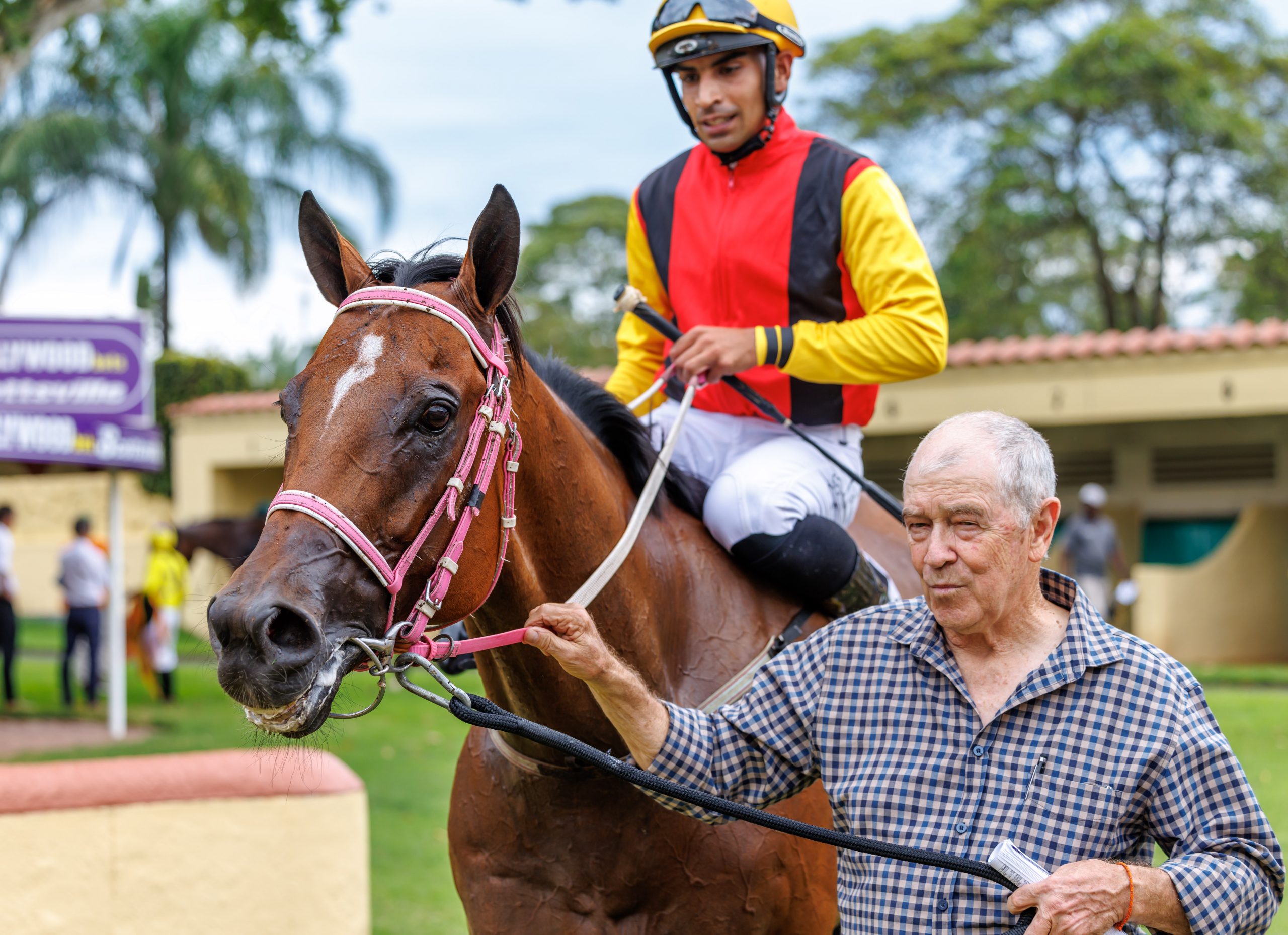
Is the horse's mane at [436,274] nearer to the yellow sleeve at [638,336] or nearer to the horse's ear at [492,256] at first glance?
the horse's ear at [492,256]

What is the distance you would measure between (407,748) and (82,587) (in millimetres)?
4271

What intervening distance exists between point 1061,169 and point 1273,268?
401 centimetres

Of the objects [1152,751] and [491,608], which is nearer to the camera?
[1152,751]

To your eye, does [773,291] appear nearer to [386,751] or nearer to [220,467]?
[386,751]

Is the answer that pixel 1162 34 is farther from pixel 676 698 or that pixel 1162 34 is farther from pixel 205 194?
pixel 676 698

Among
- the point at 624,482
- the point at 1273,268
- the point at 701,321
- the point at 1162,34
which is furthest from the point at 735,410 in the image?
the point at 1273,268

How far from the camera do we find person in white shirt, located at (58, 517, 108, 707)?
38.9 ft

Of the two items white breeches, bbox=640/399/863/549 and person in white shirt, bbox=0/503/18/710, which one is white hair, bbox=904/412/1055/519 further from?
person in white shirt, bbox=0/503/18/710

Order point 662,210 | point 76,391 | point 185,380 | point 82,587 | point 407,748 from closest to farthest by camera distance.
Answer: point 662,210 < point 407,748 < point 76,391 < point 82,587 < point 185,380

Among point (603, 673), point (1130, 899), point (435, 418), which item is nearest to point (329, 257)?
point (435, 418)

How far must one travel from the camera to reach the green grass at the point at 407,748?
5.75 meters

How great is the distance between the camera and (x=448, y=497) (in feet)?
A: 6.73

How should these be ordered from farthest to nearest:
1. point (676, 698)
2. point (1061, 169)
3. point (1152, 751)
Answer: point (1061, 169) → point (676, 698) → point (1152, 751)

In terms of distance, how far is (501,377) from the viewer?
2.21 metres
